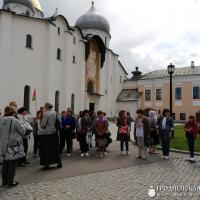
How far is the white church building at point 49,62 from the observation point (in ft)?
103

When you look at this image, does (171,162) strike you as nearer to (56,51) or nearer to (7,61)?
(7,61)

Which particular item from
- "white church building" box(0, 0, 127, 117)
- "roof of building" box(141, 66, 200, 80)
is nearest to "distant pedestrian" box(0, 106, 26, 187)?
"white church building" box(0, 0, 127, 117)

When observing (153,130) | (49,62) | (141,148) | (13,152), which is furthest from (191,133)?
(49,62)

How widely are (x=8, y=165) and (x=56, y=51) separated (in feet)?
98.1

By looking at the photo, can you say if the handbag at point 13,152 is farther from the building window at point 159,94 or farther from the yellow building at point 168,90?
the building window at point 159,94

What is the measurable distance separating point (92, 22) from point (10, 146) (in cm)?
4799

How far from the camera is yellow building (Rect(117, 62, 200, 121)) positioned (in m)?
49.8

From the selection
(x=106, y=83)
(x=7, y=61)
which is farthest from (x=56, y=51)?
(x=106, y=83)

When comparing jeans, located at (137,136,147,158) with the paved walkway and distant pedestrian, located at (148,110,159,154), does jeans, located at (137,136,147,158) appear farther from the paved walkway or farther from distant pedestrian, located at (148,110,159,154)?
distant pedestrian, located at (148,110,159,154)

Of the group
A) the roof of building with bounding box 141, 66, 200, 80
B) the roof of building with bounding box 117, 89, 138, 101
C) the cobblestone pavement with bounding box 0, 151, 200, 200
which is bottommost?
the cobblestone pavement with bounding box 0, 151, 200, 200

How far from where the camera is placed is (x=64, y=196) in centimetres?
682

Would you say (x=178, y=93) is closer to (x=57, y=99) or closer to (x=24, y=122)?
(x=57, y=99)

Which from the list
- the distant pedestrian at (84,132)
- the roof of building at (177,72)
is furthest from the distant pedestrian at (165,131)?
the roof of building at (177,72)

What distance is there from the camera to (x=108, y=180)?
8.34 meters
